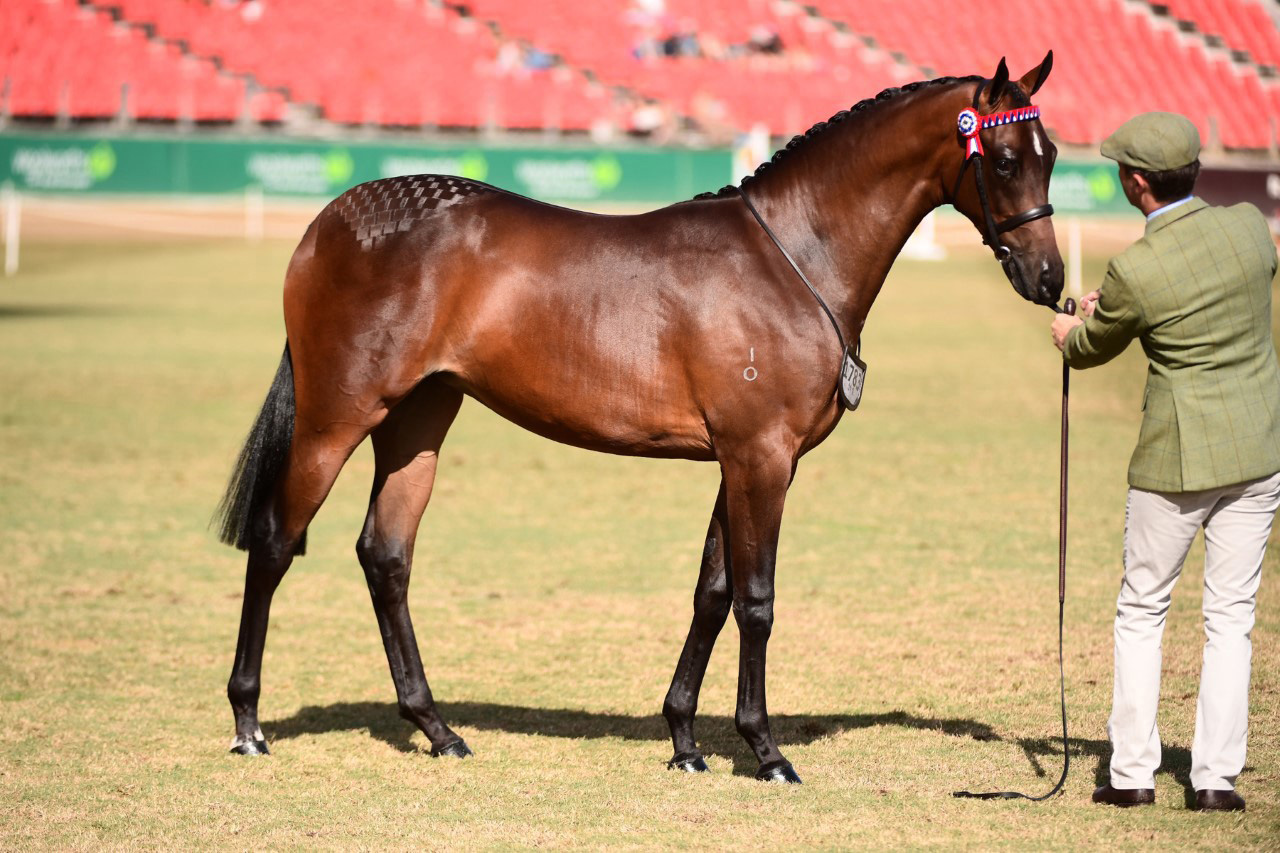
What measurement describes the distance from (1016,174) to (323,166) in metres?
25.8

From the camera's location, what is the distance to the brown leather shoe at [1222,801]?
4.45 m

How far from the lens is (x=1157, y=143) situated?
168 inches

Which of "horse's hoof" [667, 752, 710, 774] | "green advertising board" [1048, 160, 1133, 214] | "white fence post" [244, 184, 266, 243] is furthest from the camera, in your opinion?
"white fence post" [244, 184, 266, 243]

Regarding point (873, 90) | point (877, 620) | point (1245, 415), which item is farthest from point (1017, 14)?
point (1245, 415)

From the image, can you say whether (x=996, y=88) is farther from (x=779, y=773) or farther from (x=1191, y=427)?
(x=779, y=773)

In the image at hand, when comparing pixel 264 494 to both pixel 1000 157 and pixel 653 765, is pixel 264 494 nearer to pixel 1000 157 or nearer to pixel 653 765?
pixel 653 765

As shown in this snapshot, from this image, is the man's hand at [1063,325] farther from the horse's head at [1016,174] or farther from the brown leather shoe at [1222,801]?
the brown leather shoe at [1222,801]

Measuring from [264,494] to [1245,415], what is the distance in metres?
3.57

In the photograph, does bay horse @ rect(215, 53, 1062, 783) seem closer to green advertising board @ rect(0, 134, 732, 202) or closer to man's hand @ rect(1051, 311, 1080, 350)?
man's hand @ rect(1051, 311, 1080, 350)

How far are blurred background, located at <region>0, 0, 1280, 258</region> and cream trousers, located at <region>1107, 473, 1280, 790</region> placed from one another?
74.3 ft

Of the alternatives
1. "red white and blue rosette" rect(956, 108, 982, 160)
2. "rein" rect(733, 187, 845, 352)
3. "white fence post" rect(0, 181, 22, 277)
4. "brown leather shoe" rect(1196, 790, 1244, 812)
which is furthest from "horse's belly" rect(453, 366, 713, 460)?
"white fence post" rect(0, 181, 22, 277)

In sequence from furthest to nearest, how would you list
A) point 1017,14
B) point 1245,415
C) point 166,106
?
point 1017,14
point 166,106
point 1245,415

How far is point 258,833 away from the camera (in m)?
4.45

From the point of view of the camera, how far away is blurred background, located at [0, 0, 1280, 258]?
2877 centimetres
